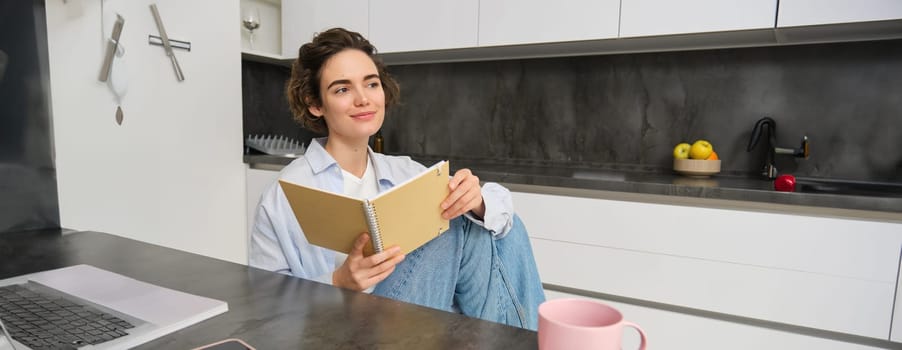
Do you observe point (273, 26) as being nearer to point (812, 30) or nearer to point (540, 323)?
point (812, 30)

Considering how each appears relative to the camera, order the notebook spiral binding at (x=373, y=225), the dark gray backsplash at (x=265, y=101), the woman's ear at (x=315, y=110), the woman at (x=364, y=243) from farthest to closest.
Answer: the dark gray backsplash at (x=265, y=101), the woman's ear at (x=315, y=110), the woman at (x=364, y=243), the notebook spiral binding at (x=373, y=225)

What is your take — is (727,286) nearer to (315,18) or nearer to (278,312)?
(278,312)

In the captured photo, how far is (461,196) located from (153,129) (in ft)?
5.53

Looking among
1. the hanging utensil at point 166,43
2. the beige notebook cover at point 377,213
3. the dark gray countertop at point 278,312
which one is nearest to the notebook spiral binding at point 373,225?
the beige notebook cover at point 377,213

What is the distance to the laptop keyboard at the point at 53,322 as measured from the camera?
0.55 metres

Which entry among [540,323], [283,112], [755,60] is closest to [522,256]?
[540,323]

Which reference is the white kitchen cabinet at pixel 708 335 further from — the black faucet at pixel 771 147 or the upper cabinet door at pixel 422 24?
the upper cabinet door at pixel 422 24

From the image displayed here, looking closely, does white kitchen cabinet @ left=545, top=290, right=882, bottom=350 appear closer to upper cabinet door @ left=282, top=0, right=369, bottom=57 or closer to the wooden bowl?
the wooden bowl

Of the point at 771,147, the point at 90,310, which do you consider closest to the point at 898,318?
the point at 771,147

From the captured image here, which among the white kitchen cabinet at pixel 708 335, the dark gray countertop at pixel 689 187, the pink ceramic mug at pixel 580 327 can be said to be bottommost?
the white kitchen cabinet at pixel 708 335

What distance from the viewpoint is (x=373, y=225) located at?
785mm

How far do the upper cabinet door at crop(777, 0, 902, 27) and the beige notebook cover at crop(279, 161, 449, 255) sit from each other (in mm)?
1468

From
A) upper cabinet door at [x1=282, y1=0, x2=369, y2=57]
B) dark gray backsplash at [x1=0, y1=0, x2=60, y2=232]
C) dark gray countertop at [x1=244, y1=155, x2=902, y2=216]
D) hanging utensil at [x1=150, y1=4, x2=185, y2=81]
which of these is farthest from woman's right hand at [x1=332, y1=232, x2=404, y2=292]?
upper cabinet door at [x1=282, y1=0, x2=369, y2=57]

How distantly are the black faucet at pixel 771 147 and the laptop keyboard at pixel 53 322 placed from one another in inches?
84.5
